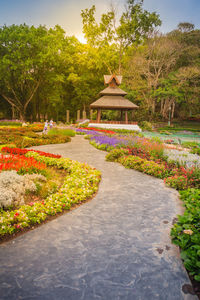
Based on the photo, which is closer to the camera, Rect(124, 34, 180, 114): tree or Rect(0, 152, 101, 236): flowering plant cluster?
Rect(0, 152, 101, 236): flowering plant cluster

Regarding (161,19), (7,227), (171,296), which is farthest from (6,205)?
(161,19)

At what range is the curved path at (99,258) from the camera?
2.55 meters

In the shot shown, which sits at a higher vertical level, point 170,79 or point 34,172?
point 170,79

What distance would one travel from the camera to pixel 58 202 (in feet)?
15.5

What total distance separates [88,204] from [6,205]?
1.92m

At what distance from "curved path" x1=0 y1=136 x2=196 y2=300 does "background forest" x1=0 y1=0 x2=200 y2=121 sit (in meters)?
29.5

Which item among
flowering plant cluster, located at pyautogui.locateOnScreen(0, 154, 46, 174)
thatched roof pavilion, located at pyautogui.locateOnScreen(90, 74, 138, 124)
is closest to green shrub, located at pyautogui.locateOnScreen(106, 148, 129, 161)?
flowering plant cluster, located at pyautogui.locateOnScreen(0, 154, 46, 174)

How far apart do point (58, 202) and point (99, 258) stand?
1.93 m

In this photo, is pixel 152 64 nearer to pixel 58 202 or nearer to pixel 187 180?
pixel 187 180

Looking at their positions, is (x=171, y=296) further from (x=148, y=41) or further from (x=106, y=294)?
(x=148, y=41)

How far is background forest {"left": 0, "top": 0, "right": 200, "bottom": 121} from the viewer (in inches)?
1222

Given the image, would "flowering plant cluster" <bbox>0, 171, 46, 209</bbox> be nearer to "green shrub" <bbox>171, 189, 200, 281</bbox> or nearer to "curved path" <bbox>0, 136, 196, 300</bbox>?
"curved path" <bbox>0, 136, 196, 300</bbox>

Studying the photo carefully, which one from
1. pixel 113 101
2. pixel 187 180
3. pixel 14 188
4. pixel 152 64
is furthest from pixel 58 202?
pixel 152 64

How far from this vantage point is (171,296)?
2.50 m
